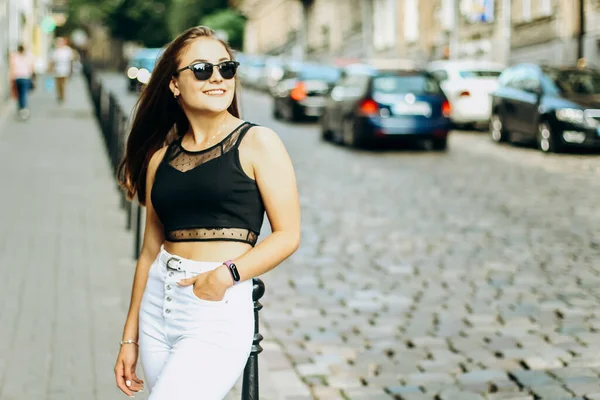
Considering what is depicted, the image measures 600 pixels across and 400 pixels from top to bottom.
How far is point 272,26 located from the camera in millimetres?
84750

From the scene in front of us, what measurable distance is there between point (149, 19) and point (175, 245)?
292ft

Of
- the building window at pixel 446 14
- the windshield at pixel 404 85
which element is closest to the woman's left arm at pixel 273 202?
the windshield at pixel 404 85

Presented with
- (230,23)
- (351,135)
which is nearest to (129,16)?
(230,23)

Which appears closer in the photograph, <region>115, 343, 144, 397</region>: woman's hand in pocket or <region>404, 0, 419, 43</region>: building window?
<region>115, 343, 144, 397</region>: woman's hand in pocket

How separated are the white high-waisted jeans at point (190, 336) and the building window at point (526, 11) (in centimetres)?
3305

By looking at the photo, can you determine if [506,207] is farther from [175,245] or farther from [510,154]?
[175,245]

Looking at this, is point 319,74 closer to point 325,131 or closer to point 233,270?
point 325,131

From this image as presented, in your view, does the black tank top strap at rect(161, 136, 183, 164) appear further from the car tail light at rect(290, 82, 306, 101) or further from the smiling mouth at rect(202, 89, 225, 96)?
the car tail light at rect(290, 82, 306, 101)

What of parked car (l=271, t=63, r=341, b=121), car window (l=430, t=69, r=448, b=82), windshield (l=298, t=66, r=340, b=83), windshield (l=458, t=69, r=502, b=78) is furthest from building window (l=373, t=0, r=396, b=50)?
windshield (l=458, t=69, r=502, b=78)

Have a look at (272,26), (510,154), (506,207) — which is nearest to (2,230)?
(506,207)

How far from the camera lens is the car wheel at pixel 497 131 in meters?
22.1

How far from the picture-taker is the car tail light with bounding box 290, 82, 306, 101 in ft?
93.2

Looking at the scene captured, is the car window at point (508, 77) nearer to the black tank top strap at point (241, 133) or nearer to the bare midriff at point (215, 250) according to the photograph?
the black tank top strap at point (241, 133)

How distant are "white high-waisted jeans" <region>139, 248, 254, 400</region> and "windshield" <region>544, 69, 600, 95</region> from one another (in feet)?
57.8
